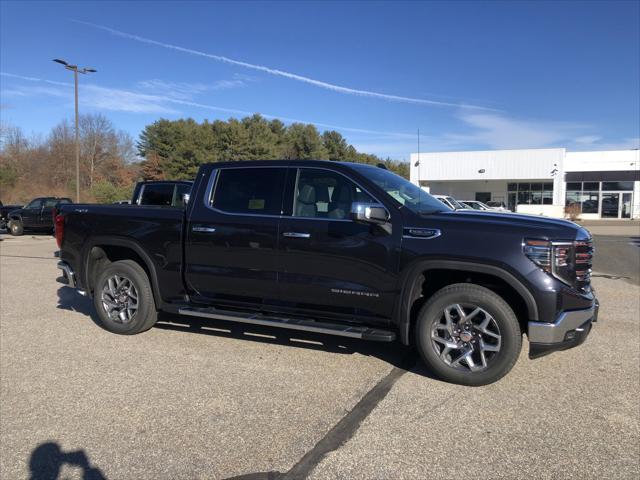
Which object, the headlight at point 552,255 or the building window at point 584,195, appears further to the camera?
the building window at point 584,195

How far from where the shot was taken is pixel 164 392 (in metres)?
4.18

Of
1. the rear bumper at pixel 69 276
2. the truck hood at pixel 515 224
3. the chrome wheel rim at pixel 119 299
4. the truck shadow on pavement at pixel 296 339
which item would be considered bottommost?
the truck shadow on pavement at pixel 296 339

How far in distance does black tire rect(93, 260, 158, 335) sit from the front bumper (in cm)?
401

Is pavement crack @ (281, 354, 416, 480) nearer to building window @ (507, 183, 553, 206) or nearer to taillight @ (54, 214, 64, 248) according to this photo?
taillight @ (54, 214, 64, 248)

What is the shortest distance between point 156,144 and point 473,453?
59020mm

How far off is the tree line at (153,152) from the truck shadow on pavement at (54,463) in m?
46.8

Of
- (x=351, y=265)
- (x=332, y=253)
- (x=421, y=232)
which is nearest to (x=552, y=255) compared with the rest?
(x=421, y=232)

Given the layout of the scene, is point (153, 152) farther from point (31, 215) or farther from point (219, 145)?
point (31, 215)

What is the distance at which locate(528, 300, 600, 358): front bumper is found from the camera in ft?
13.1

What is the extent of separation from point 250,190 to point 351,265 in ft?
4.73

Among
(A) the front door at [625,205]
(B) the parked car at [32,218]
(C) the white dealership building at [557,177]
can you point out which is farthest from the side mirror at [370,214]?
(A) the front door at [625,205]

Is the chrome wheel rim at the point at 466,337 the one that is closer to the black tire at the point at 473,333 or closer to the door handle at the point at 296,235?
the black tire at the point at 473,333

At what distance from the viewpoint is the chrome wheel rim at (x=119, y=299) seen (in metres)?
5.84

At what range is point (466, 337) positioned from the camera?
14.2 ft
